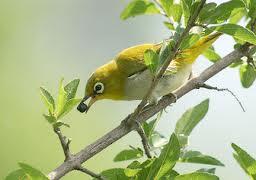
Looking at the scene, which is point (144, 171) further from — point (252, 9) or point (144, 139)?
point (252, 9)

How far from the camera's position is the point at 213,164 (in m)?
2.65

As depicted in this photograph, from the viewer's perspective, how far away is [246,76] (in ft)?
11.0

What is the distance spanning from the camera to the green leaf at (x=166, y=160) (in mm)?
2227

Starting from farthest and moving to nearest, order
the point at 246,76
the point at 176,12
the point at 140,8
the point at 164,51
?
the point at 246,76, the point at 140,8, the point at 176,12, the point at 164,51

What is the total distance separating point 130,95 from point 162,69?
1.54 meters

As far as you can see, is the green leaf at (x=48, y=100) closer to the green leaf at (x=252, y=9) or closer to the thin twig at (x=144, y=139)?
the thin twig at (x=144, y=139)

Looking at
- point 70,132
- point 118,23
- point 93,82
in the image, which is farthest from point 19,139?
point 118,23

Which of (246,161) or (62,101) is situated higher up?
(62,101)

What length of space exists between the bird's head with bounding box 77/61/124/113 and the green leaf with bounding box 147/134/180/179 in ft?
5.67

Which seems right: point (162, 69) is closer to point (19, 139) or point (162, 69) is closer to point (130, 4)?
point (130, 4)

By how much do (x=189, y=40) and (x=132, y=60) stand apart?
1618mm

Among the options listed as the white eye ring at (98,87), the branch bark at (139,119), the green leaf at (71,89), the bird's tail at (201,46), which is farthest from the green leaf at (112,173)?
the white eye ring at (98,87)

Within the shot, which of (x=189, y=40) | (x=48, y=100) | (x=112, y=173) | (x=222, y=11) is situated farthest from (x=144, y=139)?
(x=222, y=11)

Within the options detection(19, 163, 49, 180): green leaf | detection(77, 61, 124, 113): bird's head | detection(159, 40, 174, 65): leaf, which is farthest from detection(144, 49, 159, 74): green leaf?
detection(77, 61, 124, 113): bird's head
